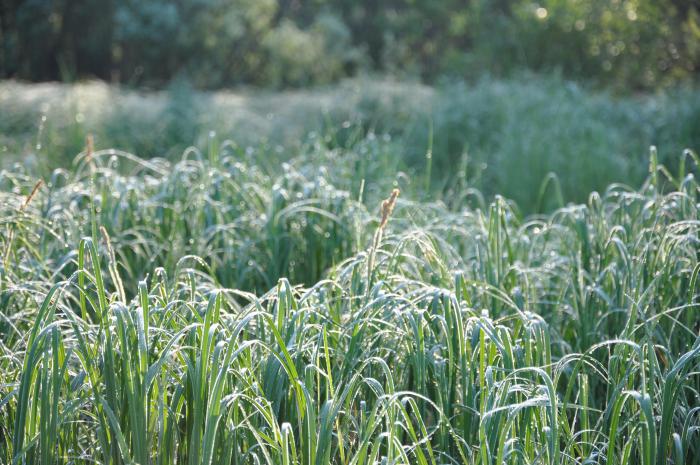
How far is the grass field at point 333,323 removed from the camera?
211 centimetres

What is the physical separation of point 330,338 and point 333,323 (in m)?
0.29

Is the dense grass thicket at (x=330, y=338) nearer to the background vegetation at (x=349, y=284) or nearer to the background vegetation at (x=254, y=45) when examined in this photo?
the background vegetation at (x=349, y=284)

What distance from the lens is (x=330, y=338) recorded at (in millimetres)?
2670

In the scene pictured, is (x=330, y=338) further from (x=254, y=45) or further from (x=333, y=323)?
(x=254, y=45)

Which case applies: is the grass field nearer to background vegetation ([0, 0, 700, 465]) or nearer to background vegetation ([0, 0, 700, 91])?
background vegetation ([0, 0, 700, 465])

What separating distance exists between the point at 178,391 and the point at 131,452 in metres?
0.22

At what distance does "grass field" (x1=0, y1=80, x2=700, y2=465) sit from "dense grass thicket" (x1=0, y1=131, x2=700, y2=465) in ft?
0.04

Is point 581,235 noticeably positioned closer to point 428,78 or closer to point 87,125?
point 87,125

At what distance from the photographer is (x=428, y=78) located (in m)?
14.9

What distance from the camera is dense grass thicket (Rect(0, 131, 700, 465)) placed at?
2098 mm

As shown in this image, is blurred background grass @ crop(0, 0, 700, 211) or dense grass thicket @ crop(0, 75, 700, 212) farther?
blurred background grass @ crop(0, 0, 700, 211)

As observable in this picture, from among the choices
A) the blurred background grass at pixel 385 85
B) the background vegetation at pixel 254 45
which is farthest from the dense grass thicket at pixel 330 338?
the background vegetation at pixel 254 45

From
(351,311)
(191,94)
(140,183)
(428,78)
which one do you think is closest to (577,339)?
(351,311)

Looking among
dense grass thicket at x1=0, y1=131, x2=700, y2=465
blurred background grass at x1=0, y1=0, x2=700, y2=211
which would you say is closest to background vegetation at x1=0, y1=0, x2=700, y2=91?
blurred background grass at x1=0, y1=0, x2=700, y2=211
